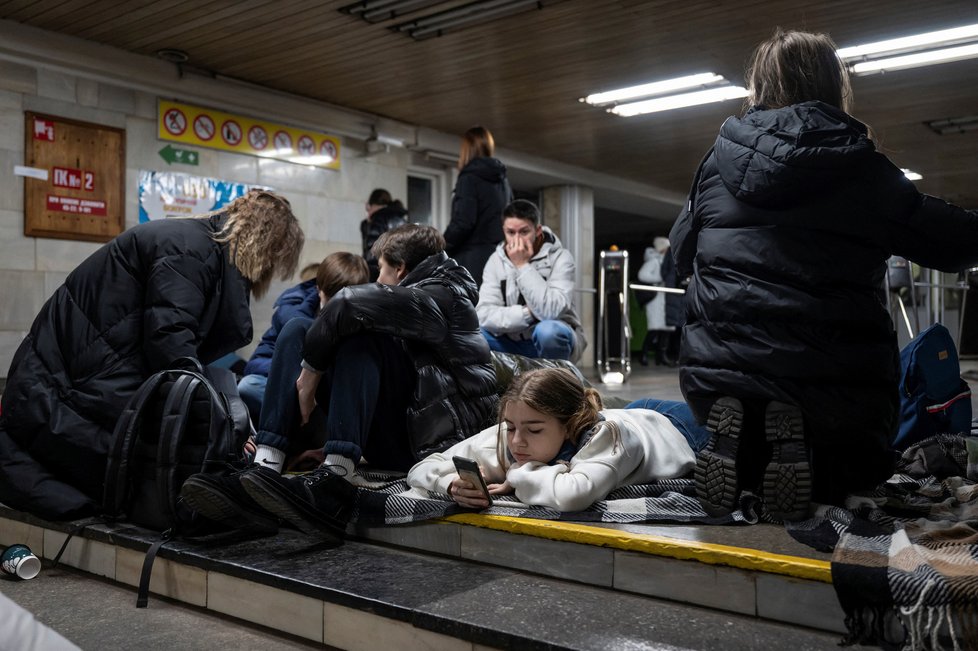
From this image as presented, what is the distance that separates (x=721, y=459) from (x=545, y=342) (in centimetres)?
237

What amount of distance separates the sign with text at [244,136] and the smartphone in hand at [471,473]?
6361 millimetres

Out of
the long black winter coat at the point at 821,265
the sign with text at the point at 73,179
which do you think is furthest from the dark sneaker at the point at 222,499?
the sign with text at the point at 73,179

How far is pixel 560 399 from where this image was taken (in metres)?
2.63

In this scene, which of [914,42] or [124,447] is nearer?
[124,447]

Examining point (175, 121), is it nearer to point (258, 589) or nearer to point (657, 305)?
point (258, 589)

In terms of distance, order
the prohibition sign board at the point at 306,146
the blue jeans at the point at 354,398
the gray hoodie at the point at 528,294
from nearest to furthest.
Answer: the blue jeans at the point at 354,398, the gray hoodie at the point at 528,294, the prohibition sign board at the point at 306,146

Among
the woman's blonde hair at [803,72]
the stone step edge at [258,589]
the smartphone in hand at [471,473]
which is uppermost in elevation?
the woman's blonde hair at [803,72]

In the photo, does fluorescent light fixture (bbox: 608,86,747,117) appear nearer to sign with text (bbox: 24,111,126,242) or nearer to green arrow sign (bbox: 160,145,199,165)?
green arrow sign (bbox: 160,145,199,165)

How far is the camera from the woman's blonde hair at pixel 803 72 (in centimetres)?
240

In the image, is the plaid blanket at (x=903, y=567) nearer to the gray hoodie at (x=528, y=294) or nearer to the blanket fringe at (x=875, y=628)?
the blanket fringe at (x=875, y=628)

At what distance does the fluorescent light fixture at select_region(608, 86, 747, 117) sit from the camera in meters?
8.69

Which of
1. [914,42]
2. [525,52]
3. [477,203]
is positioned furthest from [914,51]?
[477,203]

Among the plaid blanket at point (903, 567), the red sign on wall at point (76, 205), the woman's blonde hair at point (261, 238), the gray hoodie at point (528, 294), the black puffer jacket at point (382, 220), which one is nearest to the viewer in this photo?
the plaid blanket at point (903, 567)

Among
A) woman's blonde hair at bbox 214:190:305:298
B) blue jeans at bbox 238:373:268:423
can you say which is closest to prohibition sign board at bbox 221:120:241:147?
blue jeans at bbox 238:373:268:423
